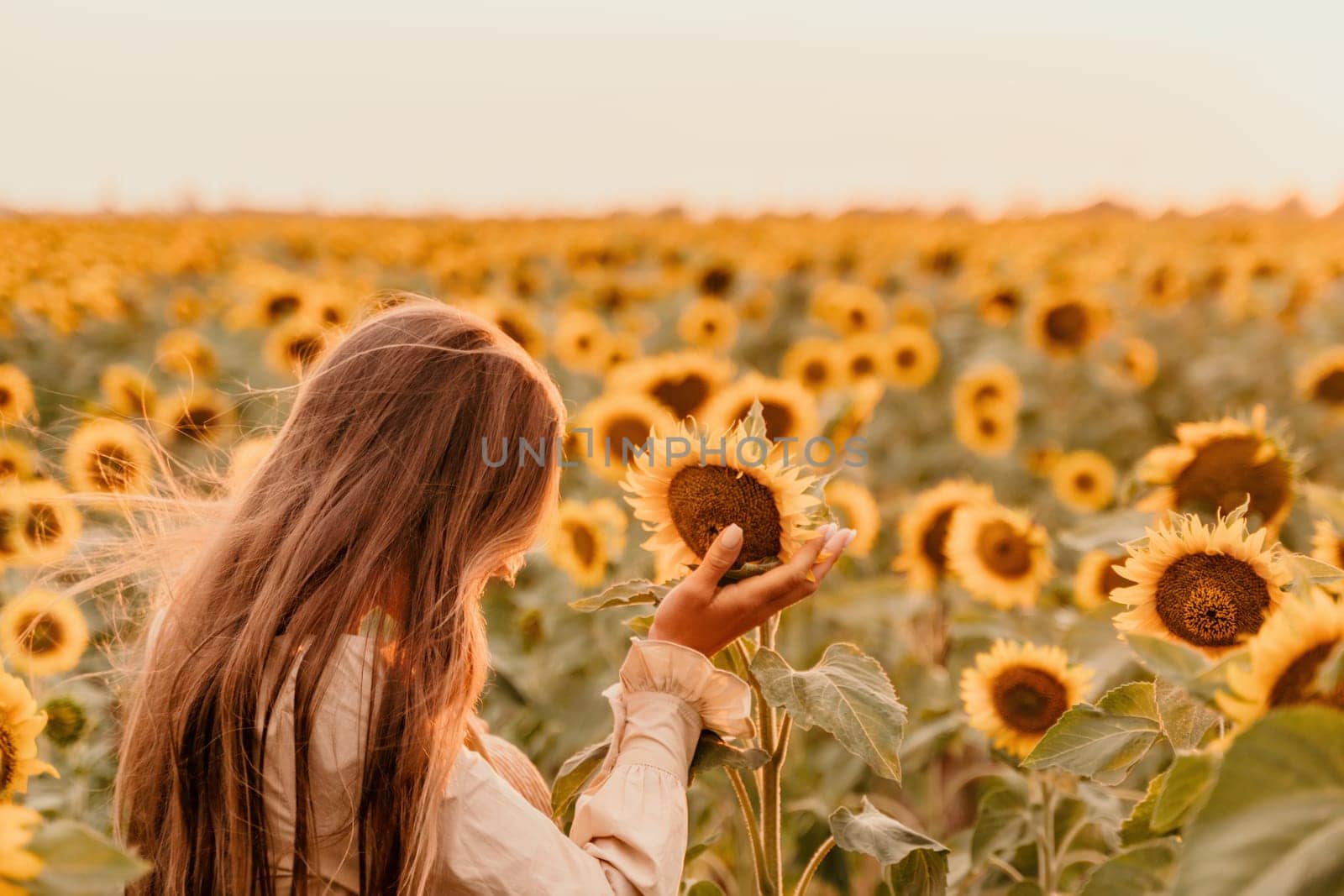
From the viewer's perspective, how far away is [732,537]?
5.39 ft

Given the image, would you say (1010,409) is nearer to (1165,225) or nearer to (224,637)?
(224,637)

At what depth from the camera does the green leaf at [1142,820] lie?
1480mm

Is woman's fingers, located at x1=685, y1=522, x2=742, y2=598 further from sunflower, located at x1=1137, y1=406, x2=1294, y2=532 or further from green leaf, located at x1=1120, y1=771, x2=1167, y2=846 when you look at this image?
sunflower, located at x1=1137, y1=406, x2=1294, y2=532

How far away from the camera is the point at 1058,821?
91.4 inches

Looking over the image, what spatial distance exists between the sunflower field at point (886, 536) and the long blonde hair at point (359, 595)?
19 centimetres

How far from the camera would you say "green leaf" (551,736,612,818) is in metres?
1.79

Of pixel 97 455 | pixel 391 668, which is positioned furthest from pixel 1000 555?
pixel 97 455

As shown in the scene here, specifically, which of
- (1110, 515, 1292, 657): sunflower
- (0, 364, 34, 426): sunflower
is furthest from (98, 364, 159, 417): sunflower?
(1110, 515, 1292, 657): sunflower

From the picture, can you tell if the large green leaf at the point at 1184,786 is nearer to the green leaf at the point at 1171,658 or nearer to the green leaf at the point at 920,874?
the green leaf at the point at 1171,658

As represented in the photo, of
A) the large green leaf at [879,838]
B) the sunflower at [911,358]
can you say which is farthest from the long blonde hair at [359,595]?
the sunflower at [911,358]

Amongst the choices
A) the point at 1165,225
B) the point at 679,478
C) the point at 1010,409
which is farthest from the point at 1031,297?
the point at 1165,225

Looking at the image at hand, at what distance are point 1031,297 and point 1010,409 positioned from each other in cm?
158

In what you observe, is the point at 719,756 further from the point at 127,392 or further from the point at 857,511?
the point at 127,392

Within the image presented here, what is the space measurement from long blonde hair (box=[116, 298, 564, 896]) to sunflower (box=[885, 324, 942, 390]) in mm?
3839
